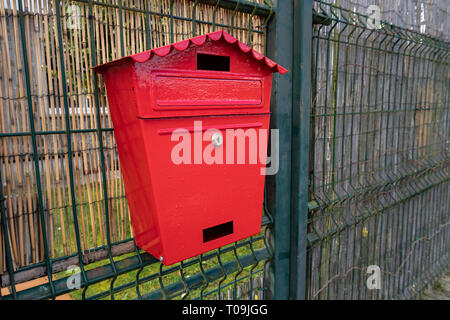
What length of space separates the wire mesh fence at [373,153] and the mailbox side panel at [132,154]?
1199 mm

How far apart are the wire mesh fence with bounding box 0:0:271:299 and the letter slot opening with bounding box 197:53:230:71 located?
10.6 inches

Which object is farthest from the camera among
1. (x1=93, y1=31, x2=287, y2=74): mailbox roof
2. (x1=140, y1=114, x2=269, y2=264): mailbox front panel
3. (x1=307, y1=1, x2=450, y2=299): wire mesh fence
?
(x1=307, y1=1, x2=450, y2=299): wire mesh fence

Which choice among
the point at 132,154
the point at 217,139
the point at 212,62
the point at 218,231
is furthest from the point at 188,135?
the point at 218,231

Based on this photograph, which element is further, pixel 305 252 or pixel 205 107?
pixel 305 252

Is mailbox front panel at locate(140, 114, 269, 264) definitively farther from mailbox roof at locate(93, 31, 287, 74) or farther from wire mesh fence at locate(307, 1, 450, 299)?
wire mesh fence at locate(307, 1, 450, 299)

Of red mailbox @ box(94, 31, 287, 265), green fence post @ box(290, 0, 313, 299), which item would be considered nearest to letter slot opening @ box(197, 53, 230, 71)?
red mailbox @ box(94, 31, 287, 265)

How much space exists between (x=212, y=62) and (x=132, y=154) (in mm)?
516

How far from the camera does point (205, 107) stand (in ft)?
4.15

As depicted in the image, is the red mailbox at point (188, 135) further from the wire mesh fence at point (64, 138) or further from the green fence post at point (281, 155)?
the green fence post at point (281, 155)

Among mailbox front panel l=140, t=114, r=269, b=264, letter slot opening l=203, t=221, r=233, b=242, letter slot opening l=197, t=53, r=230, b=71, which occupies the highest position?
letter slot opening l=197, t=53, r=230, b=71

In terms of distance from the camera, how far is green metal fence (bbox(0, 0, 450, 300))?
3.98 ft
